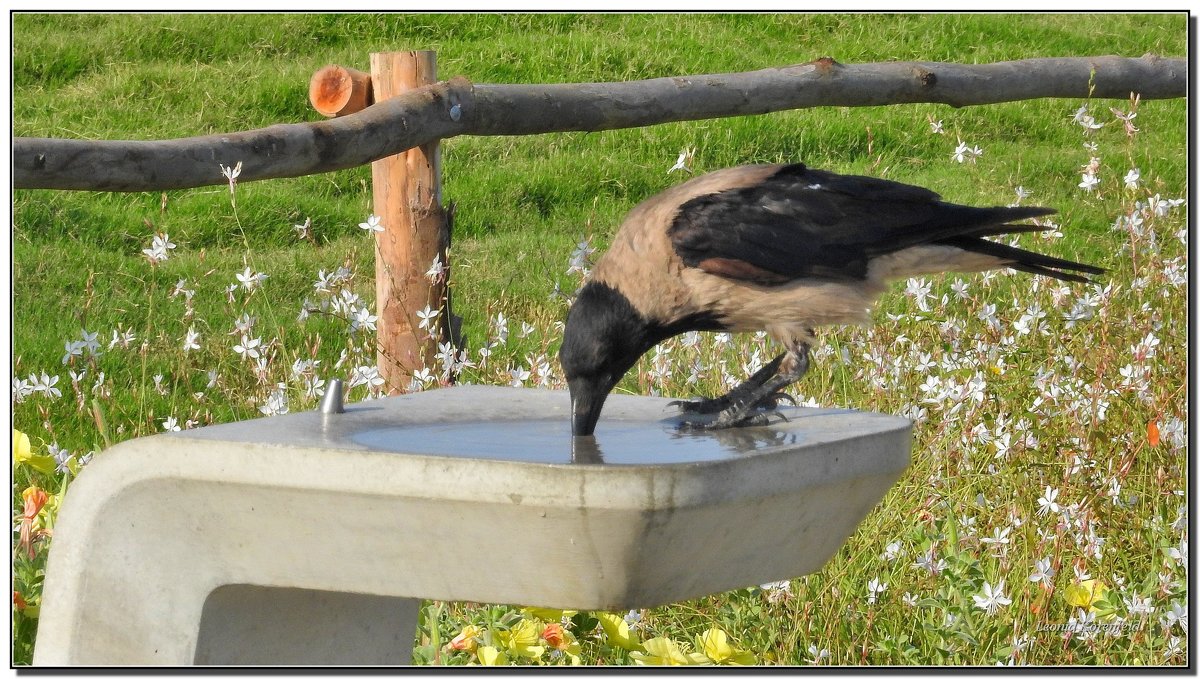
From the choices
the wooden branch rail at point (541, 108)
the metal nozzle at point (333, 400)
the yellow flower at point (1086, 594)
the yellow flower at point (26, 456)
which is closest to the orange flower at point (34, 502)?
the yellow flower at point (26, 456)

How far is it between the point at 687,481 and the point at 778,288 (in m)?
1.36

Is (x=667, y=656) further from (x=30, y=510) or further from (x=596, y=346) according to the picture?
(x=30, y=510)

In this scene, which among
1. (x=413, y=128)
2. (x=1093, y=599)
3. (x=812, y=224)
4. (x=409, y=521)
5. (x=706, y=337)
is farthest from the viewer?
(x=706, y=337)

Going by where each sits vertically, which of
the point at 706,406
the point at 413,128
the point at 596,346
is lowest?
the point at 706,406

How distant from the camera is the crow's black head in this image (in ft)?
10.6

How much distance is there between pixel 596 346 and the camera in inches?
132

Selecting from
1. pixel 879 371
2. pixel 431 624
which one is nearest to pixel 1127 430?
pixel 879 371

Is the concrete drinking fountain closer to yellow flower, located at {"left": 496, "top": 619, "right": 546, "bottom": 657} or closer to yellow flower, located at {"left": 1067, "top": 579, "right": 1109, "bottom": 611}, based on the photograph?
yellow flower, located at {"left": 496, "top": 619, "right": 546, "bottom": 657}

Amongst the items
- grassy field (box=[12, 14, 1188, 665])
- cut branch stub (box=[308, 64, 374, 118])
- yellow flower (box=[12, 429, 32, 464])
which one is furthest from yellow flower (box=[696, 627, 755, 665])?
cut branch stub (box=[308, 64, 374, 118])

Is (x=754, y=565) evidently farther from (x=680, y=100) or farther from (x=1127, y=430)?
(x=680, y=100)

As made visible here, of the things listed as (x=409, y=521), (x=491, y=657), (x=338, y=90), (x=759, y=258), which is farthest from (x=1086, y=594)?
(x=338, y=90)

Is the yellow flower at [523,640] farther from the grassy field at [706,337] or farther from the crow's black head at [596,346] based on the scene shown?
the crow's black head at [596,346]

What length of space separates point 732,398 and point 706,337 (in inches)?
70.8

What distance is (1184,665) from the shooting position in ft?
11.8
